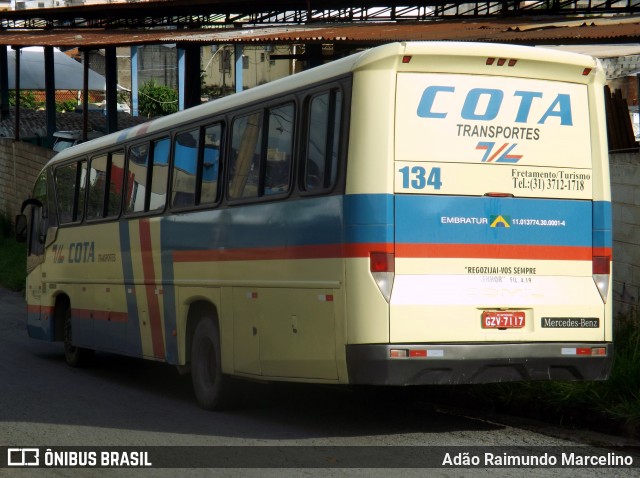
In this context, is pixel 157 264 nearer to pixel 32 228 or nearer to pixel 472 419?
pixel 472 419

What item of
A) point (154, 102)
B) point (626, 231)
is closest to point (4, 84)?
point (154, 102)

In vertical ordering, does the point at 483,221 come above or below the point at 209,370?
above

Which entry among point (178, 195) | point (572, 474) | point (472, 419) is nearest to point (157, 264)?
point (178, 195)

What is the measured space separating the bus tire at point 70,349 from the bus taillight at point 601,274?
8237 millimetres

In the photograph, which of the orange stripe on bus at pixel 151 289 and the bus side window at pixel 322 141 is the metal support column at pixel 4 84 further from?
the bus side window at pixel 322 141

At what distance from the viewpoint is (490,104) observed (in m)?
8.78

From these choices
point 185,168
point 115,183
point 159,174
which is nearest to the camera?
point 185,168

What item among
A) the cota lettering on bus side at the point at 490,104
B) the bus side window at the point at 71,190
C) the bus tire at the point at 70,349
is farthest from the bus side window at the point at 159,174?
the cota lettering on bus side at the point at 490,104

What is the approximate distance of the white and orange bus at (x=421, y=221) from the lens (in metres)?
8.45

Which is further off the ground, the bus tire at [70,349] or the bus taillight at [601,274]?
the bus taillight at [601,274]

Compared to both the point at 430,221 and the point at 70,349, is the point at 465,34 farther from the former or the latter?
the point at 430,221

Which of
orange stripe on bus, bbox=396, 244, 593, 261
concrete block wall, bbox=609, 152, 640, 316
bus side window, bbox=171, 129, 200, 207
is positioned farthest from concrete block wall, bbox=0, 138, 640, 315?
bus side window, bbox=171, 129, 200, 207

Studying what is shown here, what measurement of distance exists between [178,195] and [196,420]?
2.46 metres

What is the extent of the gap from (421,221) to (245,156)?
2.20 metres
